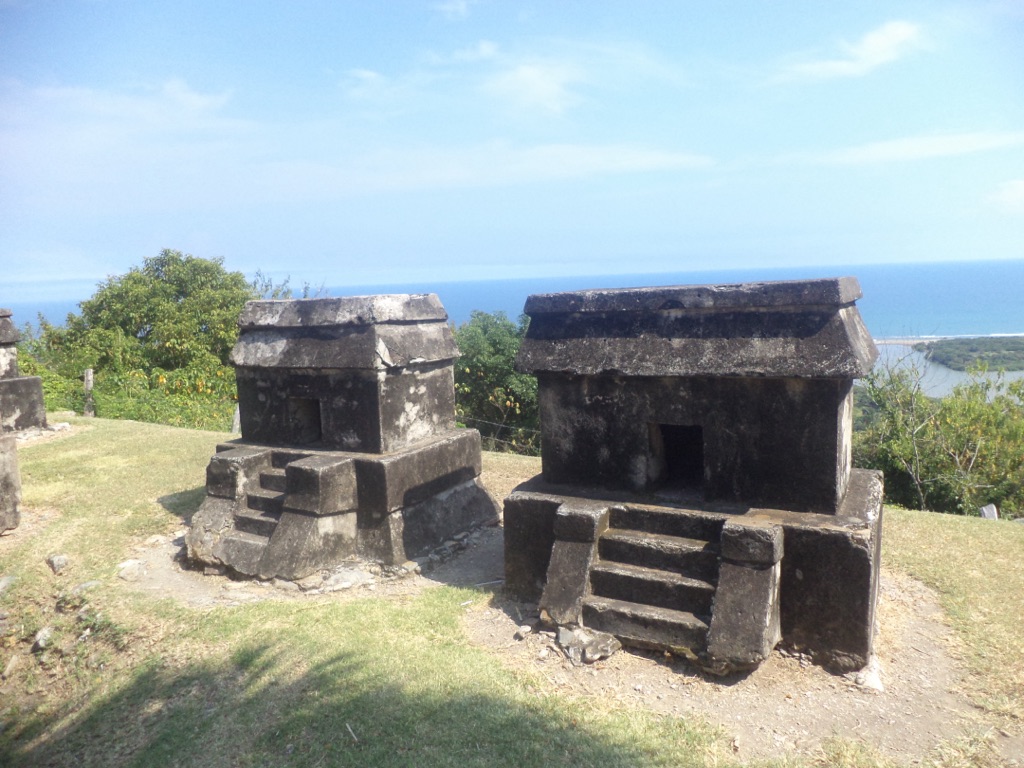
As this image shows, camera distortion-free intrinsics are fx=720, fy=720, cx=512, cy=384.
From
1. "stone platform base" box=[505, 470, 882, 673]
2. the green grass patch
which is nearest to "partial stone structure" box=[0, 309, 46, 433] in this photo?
"stone platform base" box=[505, 470, 882, 673]

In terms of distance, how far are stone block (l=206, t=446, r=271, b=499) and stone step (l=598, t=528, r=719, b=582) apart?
10.7 ft

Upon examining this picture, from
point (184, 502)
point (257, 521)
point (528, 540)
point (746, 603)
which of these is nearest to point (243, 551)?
point (257, 521)

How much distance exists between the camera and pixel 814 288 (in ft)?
13.3

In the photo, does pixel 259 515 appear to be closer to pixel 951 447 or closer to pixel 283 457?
pixel 283 457

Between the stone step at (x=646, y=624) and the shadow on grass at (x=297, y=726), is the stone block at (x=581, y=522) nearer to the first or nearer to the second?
the stone step at (x=646, y=624)

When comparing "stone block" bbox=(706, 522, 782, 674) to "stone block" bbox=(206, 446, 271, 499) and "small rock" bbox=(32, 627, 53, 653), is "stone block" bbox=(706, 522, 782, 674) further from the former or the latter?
"small rock" bbox=(32, 627, 53, 653)

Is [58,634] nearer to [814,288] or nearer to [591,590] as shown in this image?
[591,590]

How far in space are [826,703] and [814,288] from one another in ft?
7.23

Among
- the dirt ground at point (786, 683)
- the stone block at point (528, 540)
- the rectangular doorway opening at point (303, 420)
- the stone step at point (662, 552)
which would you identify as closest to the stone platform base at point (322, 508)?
the rectangular doorway opening at point (303, 420)

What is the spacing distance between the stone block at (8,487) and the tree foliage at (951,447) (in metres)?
11.0

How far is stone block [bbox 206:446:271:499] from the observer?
239 inches

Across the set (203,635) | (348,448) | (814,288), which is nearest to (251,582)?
(203,635)

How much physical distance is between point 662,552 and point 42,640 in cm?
425

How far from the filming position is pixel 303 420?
6.41 m
